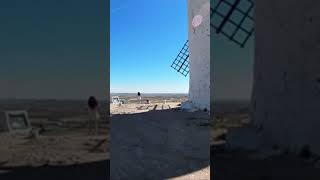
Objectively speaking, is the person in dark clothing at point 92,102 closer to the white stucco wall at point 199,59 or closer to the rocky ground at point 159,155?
the rocky ground at point 159,155

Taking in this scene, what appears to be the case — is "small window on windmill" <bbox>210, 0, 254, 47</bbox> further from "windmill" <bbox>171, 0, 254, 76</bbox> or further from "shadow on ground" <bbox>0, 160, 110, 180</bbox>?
"shadow on ground" <bbox>0, 160, 110, 180</bbox>

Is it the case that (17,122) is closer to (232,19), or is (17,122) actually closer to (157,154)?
(232,19)

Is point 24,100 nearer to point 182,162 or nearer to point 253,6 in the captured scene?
point 253,6

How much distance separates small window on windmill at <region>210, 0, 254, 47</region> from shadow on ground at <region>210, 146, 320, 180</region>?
961 mm

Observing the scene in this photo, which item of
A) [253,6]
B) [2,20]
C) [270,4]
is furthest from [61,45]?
[270,4]

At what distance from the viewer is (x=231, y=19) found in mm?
3117

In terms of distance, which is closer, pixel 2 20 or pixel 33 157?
pixel 2 20

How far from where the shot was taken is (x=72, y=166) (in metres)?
3.76

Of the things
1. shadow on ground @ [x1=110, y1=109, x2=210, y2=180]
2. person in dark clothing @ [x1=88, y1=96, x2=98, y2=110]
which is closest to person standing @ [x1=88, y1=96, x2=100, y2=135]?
person in dark clothing @ [x1=88, y1=96, x2=98, y2=110]

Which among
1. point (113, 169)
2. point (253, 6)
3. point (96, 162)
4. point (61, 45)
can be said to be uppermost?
point (253, 6)

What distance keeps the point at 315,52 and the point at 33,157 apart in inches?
112

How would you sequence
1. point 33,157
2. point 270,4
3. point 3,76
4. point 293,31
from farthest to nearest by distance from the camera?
point 293,31 < point 270,4 < point 33,157 < point 3,76

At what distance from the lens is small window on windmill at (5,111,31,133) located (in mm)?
3320

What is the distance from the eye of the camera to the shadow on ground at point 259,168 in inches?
143
